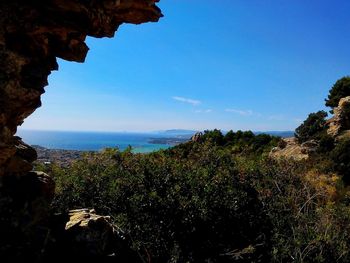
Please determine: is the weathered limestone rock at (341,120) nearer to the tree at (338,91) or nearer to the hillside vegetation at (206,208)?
the tree at (338,91)

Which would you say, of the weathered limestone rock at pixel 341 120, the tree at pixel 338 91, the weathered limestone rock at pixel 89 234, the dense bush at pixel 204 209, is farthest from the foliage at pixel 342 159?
the weathered limestone rock at pixel 89 234

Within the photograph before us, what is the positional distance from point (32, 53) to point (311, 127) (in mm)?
42638

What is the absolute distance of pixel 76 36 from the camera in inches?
407

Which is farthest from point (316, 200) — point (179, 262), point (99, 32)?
point (99, 32)

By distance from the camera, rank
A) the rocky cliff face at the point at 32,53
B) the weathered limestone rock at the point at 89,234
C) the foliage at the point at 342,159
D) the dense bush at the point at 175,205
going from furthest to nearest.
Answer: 1. the foliage at the point at 342,159
2. the dense bush at the point at 175,205
3. the weathered limestone rock at the point at 89,234
4. the rocky cliff face at the point at 32,53

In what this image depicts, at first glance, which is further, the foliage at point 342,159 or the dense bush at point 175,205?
the foliage at point 342,159

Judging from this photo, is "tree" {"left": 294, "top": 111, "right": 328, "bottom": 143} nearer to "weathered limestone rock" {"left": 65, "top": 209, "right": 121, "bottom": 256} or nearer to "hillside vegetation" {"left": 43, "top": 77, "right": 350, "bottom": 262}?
"hillside vegetation" {"left": 43, "top": 77, "right": 350, "bottom": 262}

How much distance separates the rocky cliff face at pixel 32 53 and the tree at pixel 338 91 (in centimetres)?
4496

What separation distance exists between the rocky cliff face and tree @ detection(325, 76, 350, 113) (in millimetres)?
44962

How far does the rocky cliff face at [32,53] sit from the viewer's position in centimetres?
880

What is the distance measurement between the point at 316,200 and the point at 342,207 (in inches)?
71.3

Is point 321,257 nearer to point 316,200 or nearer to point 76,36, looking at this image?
point 316,200

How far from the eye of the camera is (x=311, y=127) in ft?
155

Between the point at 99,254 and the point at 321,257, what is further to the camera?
the point at 321,257
